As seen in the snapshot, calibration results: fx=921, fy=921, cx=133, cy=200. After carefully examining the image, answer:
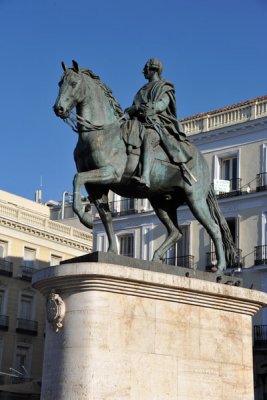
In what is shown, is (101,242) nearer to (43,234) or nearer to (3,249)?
(3,249)

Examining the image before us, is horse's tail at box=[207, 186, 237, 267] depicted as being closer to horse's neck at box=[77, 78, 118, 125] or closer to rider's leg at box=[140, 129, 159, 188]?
rider's leg at box=[140, 129, 159, 188]

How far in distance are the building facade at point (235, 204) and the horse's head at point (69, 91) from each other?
1079 inches

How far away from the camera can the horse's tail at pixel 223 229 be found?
14.6 meters

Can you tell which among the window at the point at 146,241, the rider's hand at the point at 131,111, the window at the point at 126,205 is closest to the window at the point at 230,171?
the window at the point at 146,241

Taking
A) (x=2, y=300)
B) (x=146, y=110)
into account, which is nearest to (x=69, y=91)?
(x=146, y=110)

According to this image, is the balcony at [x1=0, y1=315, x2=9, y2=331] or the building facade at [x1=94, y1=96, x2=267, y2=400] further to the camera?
the balcony at [x1=0, y1=315, x2=9, y2=331]

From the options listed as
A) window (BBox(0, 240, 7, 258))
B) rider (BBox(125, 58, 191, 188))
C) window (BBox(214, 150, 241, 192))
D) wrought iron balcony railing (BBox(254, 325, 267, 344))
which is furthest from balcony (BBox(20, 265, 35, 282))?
rider (BBox(125, 58, 191, 188))

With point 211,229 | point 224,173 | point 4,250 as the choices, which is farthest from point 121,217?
point 211,229

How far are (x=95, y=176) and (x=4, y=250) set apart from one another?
1619 inches

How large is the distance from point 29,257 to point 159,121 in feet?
137

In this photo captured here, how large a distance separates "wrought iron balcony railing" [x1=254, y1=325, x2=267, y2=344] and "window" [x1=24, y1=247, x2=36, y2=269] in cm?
1890

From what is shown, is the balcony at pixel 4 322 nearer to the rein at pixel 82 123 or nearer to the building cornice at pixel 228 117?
the building cornice at pixel 228 117

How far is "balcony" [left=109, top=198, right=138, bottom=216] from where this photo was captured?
4664 cm

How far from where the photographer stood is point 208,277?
13.4 m
